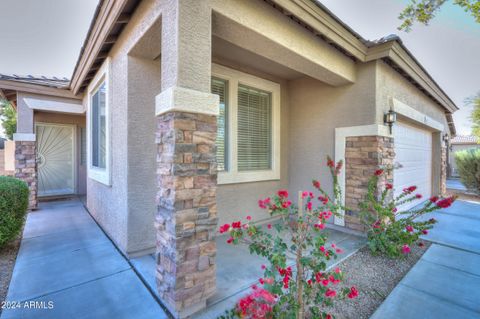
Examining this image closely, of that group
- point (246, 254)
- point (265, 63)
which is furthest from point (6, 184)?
point (265, 63)

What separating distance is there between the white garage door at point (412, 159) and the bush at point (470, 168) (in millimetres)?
2604

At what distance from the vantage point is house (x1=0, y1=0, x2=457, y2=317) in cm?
237

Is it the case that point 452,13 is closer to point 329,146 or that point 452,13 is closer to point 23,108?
point 329,146

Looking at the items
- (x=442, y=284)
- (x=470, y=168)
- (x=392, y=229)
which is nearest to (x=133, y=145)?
(x=392, y=229)

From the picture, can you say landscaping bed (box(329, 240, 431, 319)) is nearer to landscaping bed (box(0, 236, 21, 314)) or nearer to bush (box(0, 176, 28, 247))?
landscaping bed (box(0, 236, 21, 314))

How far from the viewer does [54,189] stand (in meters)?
8.73

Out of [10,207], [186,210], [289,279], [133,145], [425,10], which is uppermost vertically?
[425,10]

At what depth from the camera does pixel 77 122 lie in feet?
28.7

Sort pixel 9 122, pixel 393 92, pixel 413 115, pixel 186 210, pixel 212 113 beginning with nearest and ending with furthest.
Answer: pixel 186 210, pixel 212 113, pixel 393 92, pixel 413 115, pixel 9 122

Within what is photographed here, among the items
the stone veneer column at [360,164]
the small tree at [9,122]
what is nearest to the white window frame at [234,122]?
the stone veneer column at [360,164]

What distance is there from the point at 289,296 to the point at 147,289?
6.06 feet

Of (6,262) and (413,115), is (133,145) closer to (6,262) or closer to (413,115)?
(6,262)

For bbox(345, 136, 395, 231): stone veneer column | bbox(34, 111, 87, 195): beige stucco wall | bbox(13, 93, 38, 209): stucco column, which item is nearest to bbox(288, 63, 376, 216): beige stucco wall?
bbox(345, 136, 395, 231): stone veneer column

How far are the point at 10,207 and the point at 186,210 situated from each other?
3.75 meters
